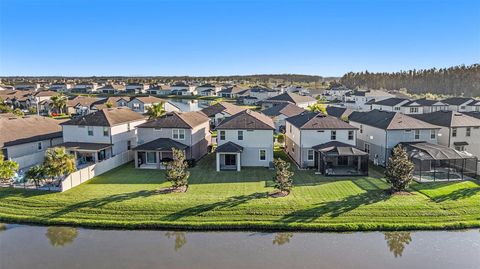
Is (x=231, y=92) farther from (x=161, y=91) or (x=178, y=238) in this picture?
(x=178, y=238)

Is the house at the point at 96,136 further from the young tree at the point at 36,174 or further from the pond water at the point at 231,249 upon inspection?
the pond water at the point at 231,249

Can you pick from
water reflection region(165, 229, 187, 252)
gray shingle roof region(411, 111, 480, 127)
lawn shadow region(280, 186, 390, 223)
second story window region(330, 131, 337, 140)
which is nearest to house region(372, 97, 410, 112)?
gray shingle roof region(411, 111, 480, 127)

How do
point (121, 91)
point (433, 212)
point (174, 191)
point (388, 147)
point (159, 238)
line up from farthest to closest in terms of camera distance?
1. point (121, 91)
2. point (388, 147)
3. point (174, 191)
4. point (433, 212)
5. point (159, 238)

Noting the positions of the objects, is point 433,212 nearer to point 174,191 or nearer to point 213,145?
point 174,191

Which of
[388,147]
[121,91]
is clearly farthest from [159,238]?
[121,91]

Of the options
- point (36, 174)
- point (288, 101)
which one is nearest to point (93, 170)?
point (36, 174)

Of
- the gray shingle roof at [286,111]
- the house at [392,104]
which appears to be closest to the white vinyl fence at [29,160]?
the gray shingle roof at [286,111]
